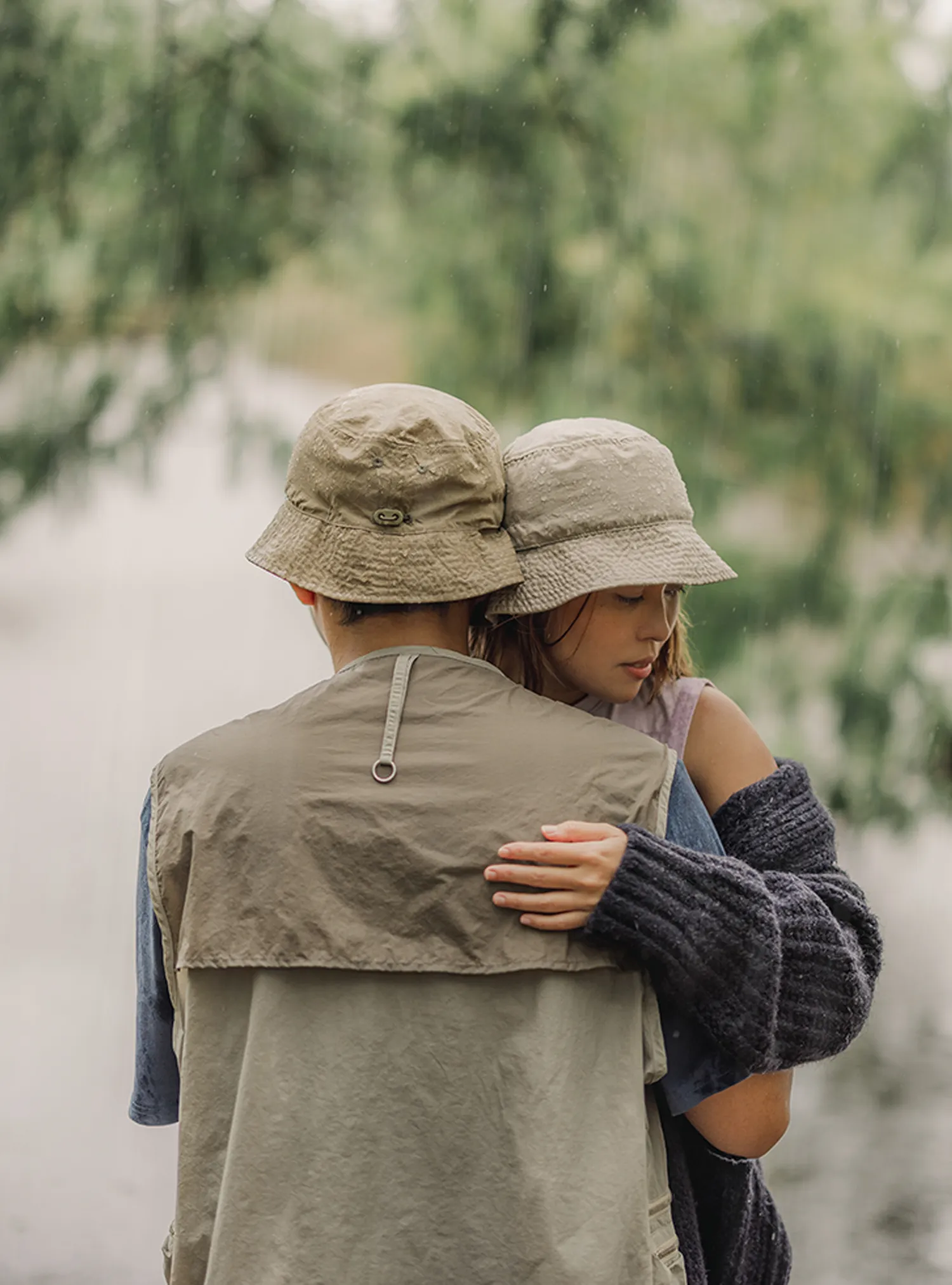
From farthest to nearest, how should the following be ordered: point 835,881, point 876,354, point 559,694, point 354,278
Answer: point 354,278 < point 876,354 < point 559,694 < point 835,881

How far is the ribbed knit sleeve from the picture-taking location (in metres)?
0.80

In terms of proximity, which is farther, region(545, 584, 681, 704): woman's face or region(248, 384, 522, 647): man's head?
region(545, 584, 681, 704): woman's face

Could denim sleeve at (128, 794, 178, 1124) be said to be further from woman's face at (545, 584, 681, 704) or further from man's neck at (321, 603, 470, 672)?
woman's face at (545, 584, 681, 704)

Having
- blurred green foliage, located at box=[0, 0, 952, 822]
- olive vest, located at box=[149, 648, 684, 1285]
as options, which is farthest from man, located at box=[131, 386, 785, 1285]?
blurred green foliage, located at box=[0, 0, 952, 822]

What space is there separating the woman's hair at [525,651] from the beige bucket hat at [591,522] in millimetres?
51

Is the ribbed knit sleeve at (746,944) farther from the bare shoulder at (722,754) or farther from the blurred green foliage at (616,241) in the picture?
the blurred green foliage at (616,241)

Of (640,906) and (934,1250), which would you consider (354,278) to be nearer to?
(640,906)

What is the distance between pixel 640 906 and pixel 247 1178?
0.27 metres

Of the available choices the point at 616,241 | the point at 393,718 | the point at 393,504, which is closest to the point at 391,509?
the point at 393,504

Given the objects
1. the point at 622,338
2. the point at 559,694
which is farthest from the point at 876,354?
the point at 559,694

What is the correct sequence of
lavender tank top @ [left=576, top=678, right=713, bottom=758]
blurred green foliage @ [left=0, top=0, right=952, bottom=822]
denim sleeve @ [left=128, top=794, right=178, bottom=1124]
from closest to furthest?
1. denim sleeve @ [left=128, top=794, right=178, bottom=1124]
2. lavender tank top @ [left=576, top=678, right=713, bottom=758]
3. blurred green foliage @ [left=0, top=0, right=952, bottom=822]

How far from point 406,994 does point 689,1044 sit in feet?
0.58

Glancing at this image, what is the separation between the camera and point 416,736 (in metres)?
0.83

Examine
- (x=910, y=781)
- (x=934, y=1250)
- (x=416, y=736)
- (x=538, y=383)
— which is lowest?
(x=934, y=1250)
